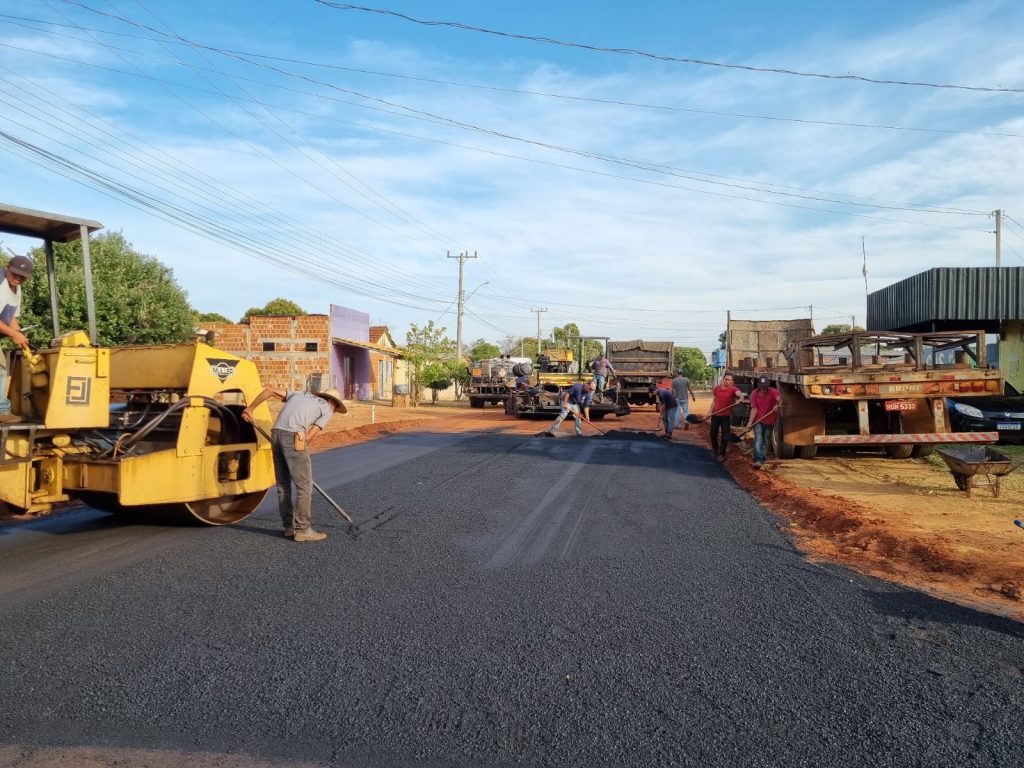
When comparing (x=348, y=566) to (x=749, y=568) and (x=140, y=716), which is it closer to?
(x=140, y=716)

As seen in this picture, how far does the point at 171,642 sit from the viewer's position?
4465 millimetres

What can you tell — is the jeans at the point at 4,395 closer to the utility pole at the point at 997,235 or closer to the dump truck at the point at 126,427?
the dump truck at the point at 126,427

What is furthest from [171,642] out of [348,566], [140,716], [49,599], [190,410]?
[190,410]

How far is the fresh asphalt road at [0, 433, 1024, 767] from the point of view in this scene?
11.1 feet

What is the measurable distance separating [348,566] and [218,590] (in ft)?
3.33

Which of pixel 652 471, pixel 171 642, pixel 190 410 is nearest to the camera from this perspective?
pixel 171 642

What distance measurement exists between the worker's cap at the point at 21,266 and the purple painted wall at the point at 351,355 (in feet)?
94.3

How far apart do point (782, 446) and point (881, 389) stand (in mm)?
1957

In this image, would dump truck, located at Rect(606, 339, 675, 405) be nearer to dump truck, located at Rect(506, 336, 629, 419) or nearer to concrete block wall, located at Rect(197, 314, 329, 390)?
dump truck, located at Rect(506, 336, 629, 419)

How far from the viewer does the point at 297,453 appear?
714cm

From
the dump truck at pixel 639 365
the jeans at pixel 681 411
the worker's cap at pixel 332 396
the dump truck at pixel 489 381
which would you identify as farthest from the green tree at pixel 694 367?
the worker's cap at pixel 332 396

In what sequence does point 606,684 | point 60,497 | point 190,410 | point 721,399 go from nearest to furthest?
point 606,684, point 60,497, point 190,410, point 721,399

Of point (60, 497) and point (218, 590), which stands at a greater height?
point (60, 497)

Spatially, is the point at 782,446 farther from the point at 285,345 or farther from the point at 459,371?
the point at 459,371
